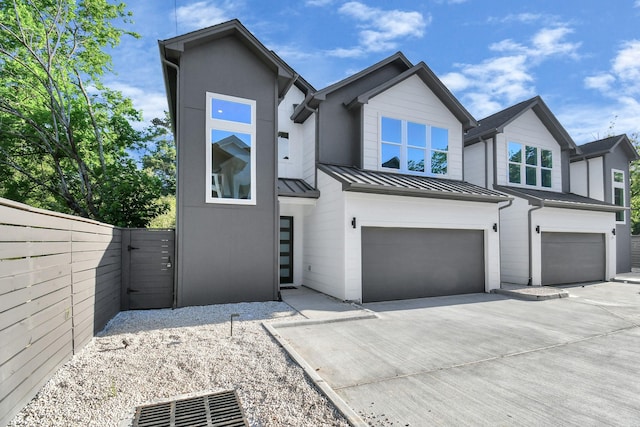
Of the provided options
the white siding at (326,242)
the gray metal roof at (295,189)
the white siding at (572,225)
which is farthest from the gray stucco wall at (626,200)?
the gray metal roof at (295,189)

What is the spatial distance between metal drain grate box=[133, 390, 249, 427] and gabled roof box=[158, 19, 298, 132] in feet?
22.7

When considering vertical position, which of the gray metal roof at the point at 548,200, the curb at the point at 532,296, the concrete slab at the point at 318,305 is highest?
the gray metal roof at the point at 548,200

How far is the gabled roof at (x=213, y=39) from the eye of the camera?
6.99 m

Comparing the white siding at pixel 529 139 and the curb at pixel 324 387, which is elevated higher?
the white siding at pixel 529 139

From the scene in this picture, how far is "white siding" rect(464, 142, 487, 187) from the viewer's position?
39.7 ft

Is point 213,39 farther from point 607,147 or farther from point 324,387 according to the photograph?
point 607,147

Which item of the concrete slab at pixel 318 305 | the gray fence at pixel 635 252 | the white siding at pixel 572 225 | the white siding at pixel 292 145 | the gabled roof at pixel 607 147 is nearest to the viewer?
the concrete slab at pixel 318 305

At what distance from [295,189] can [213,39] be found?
421 centimetres

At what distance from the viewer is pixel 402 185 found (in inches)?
325

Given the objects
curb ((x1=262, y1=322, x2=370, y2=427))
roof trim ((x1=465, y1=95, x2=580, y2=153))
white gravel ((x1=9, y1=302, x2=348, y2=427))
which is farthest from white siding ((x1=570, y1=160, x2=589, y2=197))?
white gravel ((x1=9, y1=302, x2=348, y2=427))

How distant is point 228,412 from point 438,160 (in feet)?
31.6

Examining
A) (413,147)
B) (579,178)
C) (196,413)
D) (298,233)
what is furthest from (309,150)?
(579,178)

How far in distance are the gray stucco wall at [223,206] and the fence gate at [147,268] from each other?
0.92 feet

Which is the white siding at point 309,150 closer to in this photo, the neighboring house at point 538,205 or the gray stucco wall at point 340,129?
the gray stucco wall at point 340,129
